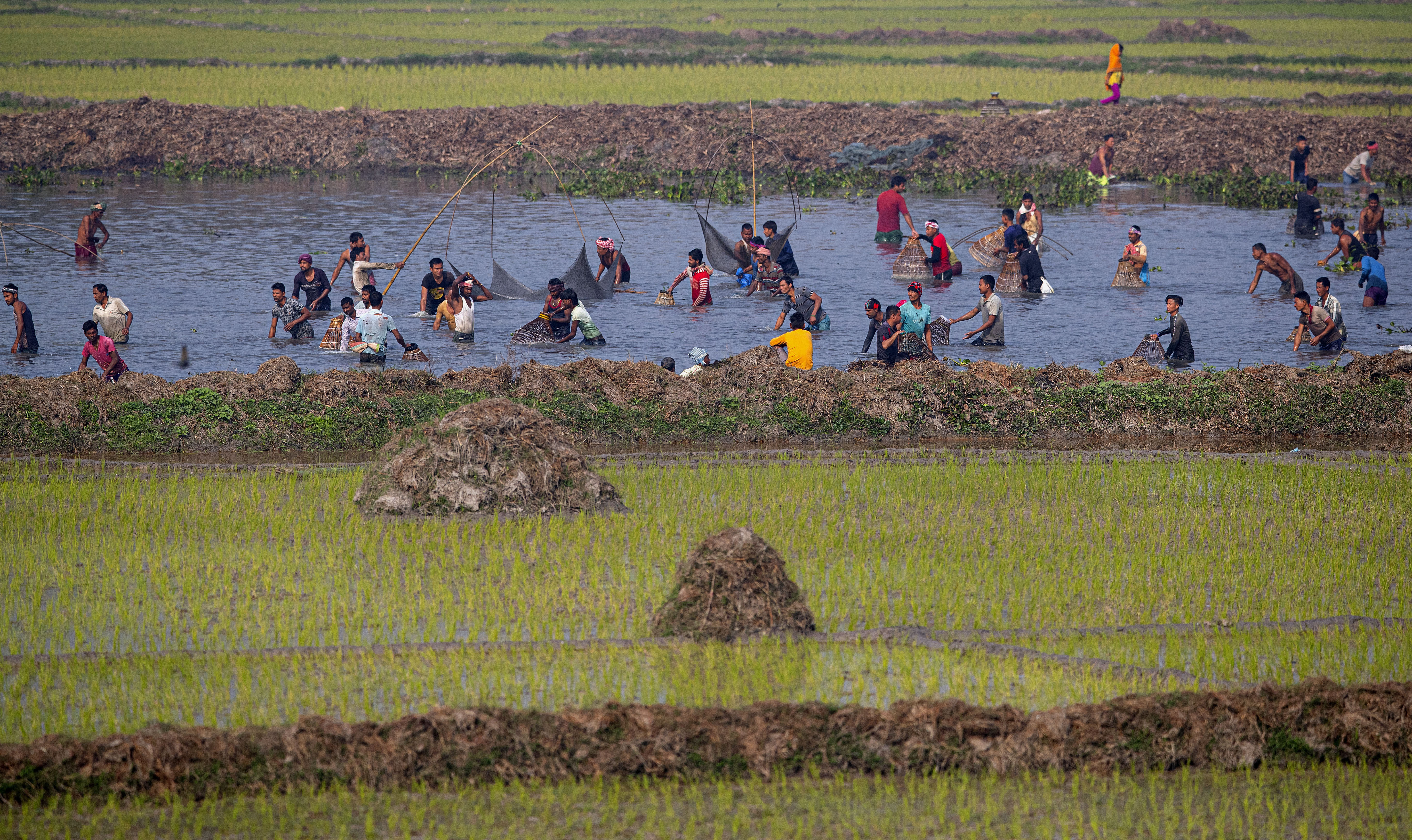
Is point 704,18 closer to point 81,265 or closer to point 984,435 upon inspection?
point 81,265

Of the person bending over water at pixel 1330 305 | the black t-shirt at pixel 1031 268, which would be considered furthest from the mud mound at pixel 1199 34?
the person bending over water at pixel 1330 305

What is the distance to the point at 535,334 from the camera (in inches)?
815

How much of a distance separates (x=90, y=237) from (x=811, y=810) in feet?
70.8

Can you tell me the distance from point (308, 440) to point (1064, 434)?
8.79m

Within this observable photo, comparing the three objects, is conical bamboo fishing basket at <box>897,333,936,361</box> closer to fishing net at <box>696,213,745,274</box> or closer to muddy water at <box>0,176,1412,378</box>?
muddy water at <box>0,176,1412,378</box>

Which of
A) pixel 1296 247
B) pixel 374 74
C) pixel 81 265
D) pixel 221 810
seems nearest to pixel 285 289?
pixel 81 265

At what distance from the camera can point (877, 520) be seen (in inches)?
521

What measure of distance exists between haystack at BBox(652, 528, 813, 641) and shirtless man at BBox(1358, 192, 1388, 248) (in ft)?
60.6

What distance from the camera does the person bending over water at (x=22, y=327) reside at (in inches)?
736

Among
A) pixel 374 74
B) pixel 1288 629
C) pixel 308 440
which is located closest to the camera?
pixel 1288 629

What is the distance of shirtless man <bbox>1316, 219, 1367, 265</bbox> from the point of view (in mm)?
23625

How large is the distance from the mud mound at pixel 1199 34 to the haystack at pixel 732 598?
61761 millimetres

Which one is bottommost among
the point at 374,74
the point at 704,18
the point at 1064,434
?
the point at 1064,434

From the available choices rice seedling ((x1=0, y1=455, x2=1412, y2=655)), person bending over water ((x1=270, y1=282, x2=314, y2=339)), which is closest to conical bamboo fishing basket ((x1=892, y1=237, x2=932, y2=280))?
rice seedling ((x1=0, y1=455, x2=1412, y2=655))
